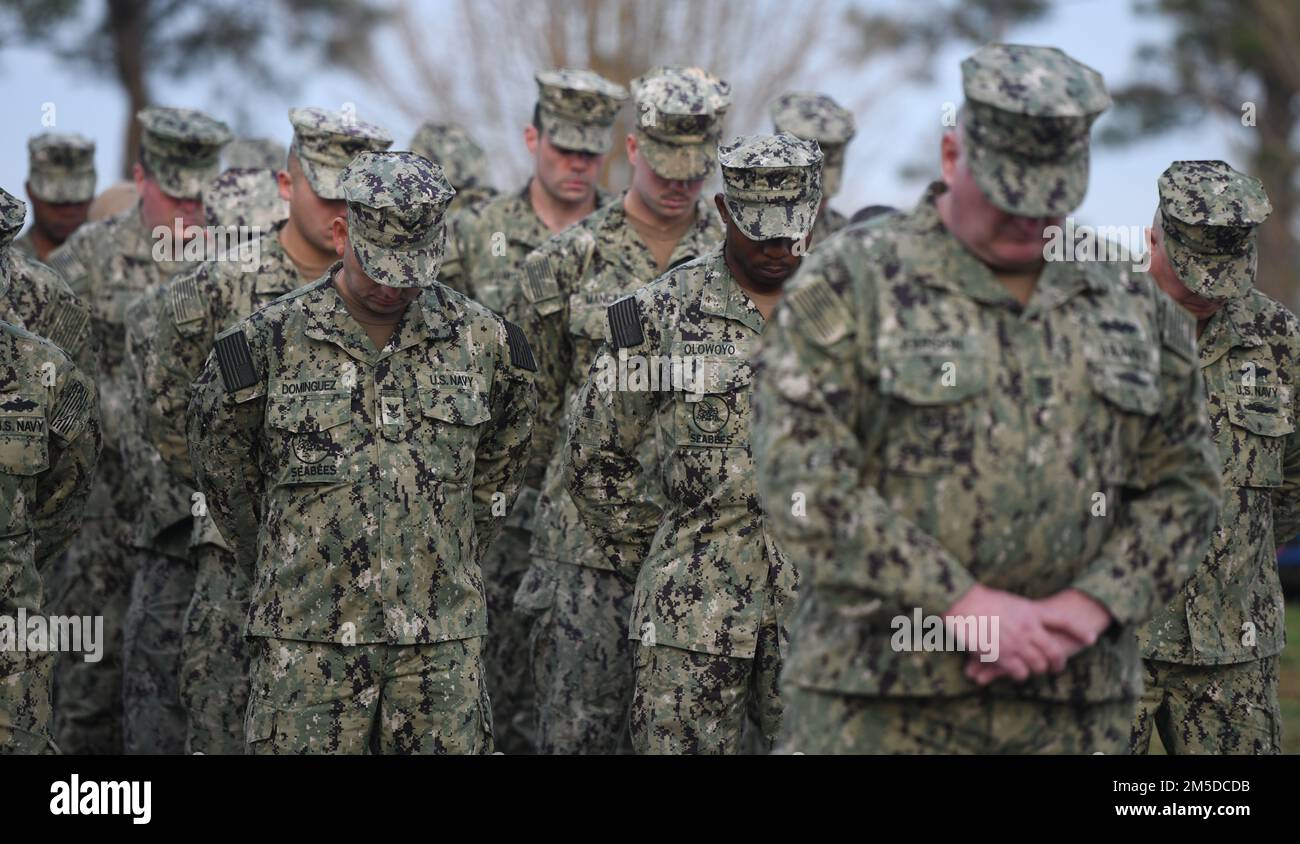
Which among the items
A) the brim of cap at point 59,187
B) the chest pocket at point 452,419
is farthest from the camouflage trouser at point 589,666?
the brim of cap at point 59,187

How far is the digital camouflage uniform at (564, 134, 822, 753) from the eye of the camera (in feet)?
19.9

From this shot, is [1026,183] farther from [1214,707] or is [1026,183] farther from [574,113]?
[574,113]

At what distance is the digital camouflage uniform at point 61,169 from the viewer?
10.8m

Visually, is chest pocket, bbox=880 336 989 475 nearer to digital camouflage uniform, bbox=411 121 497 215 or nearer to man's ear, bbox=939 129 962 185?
man's ear, bbox=939 129 962 185

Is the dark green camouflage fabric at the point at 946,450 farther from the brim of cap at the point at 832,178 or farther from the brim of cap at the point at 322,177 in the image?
the brim of cap at the point at 832,178

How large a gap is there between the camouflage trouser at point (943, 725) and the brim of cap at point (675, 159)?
12.4ft

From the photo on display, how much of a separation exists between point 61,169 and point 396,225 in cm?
572

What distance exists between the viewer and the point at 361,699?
582 cm

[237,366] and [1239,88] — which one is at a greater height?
[1239,88]

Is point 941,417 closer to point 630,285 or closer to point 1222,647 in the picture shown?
point 1222,647

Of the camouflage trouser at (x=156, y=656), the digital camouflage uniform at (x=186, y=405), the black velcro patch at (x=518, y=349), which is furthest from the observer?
the camouflage trouser at (x=156, y=656)

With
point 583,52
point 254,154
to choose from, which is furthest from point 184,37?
point 254,154

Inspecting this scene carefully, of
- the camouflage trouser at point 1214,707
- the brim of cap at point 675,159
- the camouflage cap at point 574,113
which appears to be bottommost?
the camouflage trouser at point 1214,707
